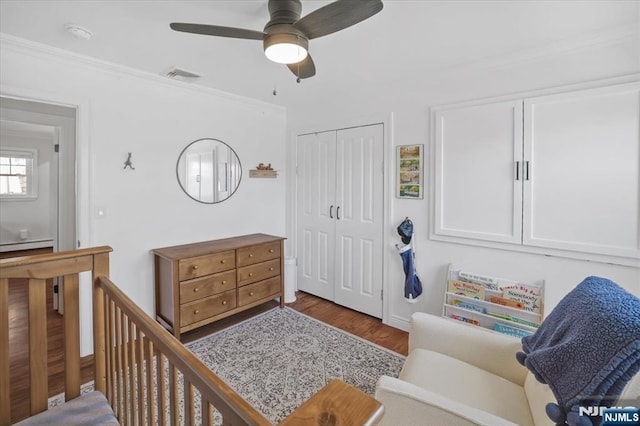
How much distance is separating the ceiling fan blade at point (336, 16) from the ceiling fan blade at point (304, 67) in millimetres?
276

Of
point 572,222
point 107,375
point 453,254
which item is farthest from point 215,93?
point 572,222

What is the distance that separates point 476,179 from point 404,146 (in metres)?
0.73

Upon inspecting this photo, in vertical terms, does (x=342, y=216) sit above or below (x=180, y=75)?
below

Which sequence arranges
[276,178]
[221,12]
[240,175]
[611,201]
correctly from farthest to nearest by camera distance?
[276,178] < [240,175] < [611,201] < [221,12]

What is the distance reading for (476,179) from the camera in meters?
2.51

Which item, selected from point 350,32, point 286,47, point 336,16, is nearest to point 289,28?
point 286,47

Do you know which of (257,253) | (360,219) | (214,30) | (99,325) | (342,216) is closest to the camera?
(214,30)

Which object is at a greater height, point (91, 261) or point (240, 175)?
point (240, 175)

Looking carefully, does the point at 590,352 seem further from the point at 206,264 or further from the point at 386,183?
the point at 206,264

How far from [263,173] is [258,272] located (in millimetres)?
1234

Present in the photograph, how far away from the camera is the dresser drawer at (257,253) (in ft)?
9.98

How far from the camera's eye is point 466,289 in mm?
2520

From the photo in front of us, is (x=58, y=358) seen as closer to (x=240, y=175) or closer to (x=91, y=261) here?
(x=91, y=261)

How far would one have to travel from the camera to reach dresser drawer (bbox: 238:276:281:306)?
3.05 meters
